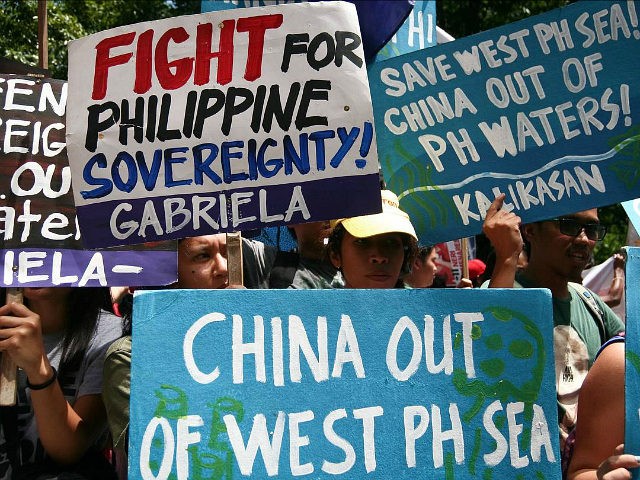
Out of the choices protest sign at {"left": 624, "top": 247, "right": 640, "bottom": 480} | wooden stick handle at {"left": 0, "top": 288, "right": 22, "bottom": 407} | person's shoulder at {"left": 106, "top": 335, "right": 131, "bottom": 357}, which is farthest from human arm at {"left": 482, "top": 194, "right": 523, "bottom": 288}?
wooden stick handle at {"left": 0, "top": 288, "right": 22, "bottom": 407}

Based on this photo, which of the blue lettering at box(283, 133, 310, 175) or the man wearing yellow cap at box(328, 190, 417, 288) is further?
the man wearing yellow cap at box(328, 190, 417, 288)

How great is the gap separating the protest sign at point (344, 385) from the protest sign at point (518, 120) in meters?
0.81

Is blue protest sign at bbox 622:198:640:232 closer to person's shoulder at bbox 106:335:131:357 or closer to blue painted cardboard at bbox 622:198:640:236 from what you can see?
blue painted cardboard at bbox 622:198:640:236

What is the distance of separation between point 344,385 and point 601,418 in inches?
25.7

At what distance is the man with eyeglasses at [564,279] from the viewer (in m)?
3.02

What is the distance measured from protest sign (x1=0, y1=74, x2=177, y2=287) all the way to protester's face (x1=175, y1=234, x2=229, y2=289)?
18 centimetres

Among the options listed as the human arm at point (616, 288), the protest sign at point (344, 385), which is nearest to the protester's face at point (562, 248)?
the protest sign at point (344, 385)

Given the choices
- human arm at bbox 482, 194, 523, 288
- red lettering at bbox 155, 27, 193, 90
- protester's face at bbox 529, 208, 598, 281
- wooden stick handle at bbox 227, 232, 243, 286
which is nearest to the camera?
wooden stick handle at bbox 227, 232, 243, 286

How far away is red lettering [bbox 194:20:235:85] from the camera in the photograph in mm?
2639

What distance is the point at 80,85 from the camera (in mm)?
2660

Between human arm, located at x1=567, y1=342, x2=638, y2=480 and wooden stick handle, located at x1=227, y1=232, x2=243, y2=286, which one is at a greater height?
wooden stick handle, located at x1=227, y1=232, x2=243, y2=286

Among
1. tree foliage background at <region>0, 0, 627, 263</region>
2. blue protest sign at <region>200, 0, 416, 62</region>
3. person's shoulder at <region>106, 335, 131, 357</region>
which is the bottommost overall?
person's shoulder at <region>106, 335, 131, 357</region>

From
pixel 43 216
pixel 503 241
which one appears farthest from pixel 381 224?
pixel 43 216

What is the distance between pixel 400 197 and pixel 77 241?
3.66ft
